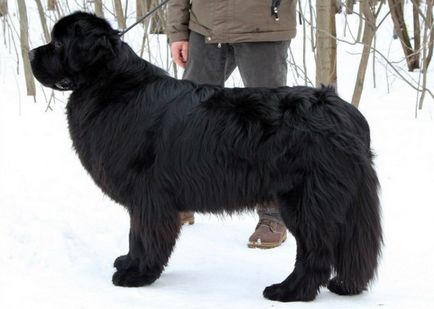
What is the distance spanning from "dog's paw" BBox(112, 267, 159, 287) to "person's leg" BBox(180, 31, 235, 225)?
2.70ft

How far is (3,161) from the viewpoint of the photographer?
4941 millimetres

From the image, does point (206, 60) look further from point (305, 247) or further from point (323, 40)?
point (323, 40)

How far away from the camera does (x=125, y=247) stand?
151 inches

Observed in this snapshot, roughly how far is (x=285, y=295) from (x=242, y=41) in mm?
1516

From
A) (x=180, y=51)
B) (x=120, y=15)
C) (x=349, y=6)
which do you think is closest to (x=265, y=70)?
(x=180, y=51)

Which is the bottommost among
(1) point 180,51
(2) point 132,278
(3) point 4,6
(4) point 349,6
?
(2) point 132,278

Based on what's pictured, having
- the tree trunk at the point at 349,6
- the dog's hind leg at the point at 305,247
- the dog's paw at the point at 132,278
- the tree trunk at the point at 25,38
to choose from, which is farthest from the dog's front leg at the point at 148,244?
the tree trunk at the point at 349,6

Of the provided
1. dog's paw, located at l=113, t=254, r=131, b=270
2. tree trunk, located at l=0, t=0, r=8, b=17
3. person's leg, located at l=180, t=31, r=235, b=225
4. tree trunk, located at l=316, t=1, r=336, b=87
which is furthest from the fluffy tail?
tree trunk, located at l=0, t=0, r=8, b=17

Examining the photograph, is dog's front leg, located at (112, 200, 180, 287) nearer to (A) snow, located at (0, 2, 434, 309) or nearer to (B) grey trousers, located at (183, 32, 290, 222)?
(A) snow, located at (0, 2, 434, 309)

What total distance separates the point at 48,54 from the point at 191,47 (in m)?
1.12

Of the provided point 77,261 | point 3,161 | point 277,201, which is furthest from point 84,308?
point 3,161

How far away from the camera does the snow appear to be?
3.07 metres

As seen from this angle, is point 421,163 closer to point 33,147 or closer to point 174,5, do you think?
point 174,5

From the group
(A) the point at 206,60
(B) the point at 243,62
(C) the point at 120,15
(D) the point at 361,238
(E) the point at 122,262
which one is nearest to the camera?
(D) the point at 361,238
